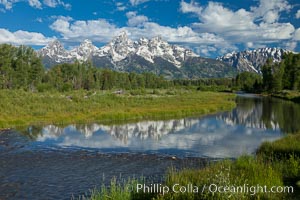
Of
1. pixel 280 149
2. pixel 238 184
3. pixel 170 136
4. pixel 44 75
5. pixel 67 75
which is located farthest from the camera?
pixel 67 75

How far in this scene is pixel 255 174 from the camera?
14.0 metres

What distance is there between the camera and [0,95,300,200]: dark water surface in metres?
18.5

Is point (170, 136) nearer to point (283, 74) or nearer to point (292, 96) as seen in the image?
point (292, 96)

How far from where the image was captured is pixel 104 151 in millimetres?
27000

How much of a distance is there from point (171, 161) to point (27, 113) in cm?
3152

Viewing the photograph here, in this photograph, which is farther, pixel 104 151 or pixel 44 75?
pixel 44 75

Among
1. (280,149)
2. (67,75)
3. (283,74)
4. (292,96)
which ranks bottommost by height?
(280,149)

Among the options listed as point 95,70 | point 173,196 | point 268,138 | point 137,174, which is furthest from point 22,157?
point 95,70

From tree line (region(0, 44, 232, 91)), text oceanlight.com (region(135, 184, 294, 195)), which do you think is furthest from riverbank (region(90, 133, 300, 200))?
tree line (region(0, 44, 232, 91))

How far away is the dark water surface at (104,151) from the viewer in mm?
18527

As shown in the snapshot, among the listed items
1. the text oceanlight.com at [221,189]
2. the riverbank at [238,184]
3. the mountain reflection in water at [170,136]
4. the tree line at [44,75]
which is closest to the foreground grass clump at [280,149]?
the mountain reflection in water at [170,136]

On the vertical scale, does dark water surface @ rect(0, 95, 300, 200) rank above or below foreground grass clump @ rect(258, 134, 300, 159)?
below

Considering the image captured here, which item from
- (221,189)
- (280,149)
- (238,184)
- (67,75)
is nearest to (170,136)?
(280,149)

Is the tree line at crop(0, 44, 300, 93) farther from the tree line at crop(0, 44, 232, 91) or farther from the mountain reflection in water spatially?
the mountain reflection in water
